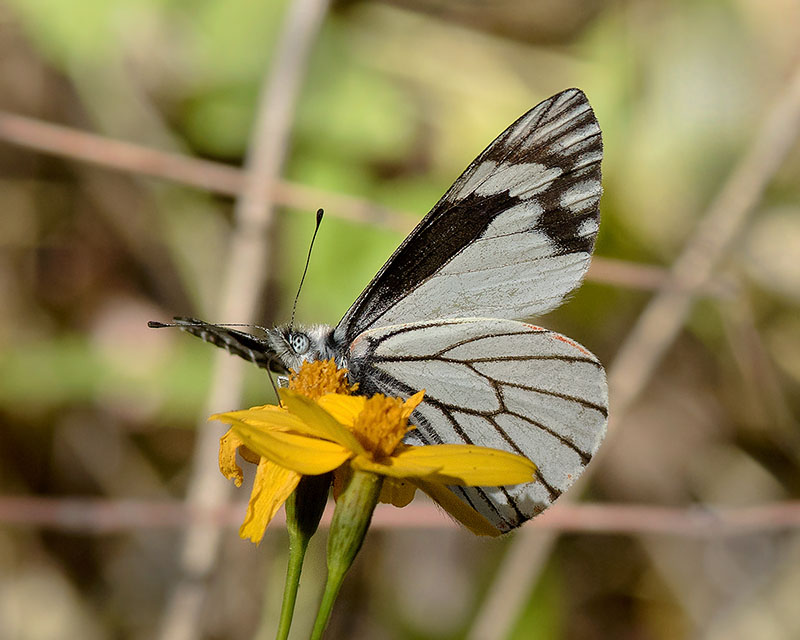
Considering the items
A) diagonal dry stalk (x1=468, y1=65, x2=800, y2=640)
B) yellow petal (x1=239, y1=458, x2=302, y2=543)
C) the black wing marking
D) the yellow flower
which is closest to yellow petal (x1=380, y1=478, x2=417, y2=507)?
the yellow flower

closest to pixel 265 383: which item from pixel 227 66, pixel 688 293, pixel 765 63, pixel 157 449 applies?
pixel 157 449

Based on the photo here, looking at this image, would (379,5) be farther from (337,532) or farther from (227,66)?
(337,532)

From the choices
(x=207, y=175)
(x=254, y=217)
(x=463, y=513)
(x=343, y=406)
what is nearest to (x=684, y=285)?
(x=254, y=217)

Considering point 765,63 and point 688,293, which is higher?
point 765,63

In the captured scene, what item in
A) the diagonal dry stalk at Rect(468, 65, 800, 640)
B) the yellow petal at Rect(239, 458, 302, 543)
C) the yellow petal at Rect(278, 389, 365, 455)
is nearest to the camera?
the yellow petal at Rect(278, 389, 365, 455)

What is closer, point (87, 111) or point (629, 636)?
point (629, 636)

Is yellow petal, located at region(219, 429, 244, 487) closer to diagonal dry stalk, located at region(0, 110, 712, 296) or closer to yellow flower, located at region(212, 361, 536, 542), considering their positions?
yellow flower, located at region(212, 361, 536, 542)
